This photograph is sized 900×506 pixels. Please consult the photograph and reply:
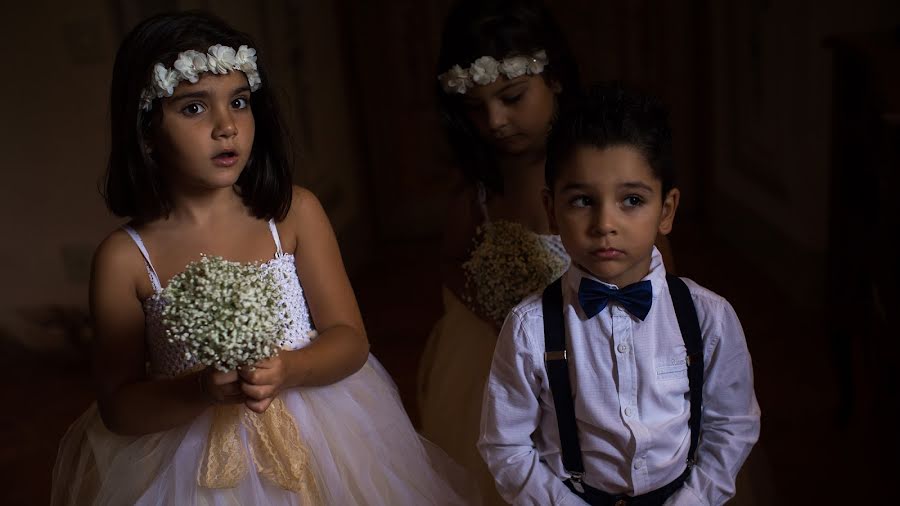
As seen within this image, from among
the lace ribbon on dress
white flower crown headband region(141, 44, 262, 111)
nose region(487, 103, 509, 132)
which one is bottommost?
the lace ribbon on dress

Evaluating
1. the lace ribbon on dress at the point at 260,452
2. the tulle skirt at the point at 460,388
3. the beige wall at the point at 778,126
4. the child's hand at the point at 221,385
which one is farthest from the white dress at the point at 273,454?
the beige wall at the point at 778,126

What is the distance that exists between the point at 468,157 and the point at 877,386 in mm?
1506

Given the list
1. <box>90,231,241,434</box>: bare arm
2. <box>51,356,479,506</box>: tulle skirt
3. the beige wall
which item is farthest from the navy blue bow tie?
the beige wall

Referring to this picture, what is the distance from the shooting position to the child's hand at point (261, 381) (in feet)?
Answer: 6.14

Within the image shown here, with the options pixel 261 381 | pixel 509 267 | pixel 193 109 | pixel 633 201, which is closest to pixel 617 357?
pixel 633 201

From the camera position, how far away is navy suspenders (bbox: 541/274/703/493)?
1.99 m

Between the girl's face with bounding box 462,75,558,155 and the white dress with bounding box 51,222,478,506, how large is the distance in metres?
0.65

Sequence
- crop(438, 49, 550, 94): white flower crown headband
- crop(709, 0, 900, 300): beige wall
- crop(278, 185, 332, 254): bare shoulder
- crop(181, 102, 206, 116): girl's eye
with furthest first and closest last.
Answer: crop(709, 0, 900, 300): beige wall
crop(438, 49, 550, 94): white flower crown headband
crop(278, 185, 332, 254): bare shoulder
crop(181, 102, 206, 116): girl's eye

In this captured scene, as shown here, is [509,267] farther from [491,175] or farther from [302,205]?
[302,205]

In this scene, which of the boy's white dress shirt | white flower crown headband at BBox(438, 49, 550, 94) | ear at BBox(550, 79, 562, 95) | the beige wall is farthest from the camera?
the beige wall

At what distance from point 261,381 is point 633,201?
83 centimetres

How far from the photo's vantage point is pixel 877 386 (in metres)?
3.03

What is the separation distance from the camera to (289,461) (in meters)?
2.12

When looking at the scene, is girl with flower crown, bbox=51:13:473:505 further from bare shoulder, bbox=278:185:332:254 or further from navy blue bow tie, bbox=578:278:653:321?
navy blue bow tie, bbox=578:278:653:321
